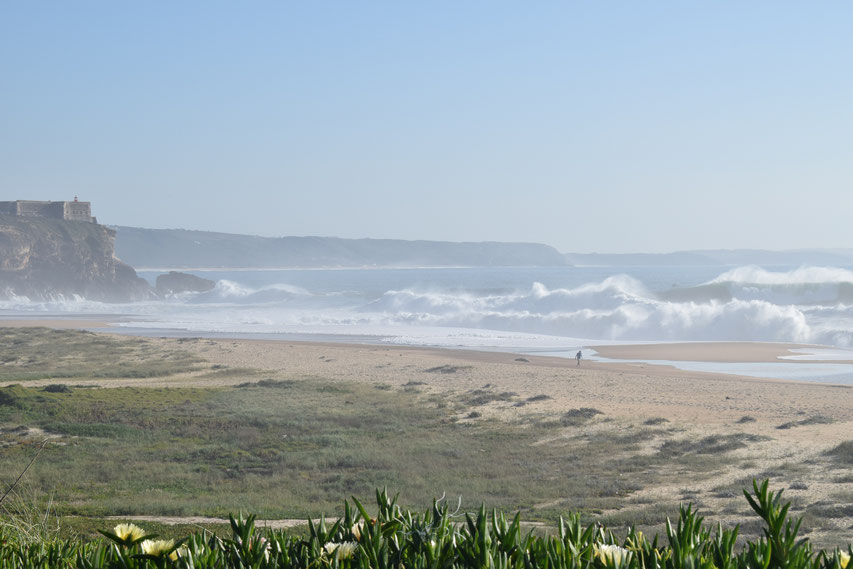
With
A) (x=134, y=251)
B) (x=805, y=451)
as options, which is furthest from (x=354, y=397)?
(x=134, y=251)

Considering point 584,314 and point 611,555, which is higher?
point 611,555

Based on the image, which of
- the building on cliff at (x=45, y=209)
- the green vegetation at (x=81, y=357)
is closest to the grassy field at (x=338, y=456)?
the green vegetation at (x=81, y=357)

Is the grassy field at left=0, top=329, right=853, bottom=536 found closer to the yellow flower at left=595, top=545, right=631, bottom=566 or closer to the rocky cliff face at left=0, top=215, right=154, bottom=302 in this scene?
the yellow flower at left=595, top=545, right=631, bottom=566

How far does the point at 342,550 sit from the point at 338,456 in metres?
10.6

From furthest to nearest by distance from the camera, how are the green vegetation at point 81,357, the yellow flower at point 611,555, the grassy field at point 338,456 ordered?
the green vegetation at point 81,357 → the grassy field at point 338,456 → the yellow flower at point 611,555

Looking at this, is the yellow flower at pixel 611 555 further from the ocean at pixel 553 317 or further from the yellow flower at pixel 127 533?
the ocean at pixel 553 317

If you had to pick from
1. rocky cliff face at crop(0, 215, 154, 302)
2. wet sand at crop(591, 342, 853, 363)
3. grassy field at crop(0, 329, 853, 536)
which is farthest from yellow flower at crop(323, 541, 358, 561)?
rocky cliff face at crop(0, 215, 154, 302)

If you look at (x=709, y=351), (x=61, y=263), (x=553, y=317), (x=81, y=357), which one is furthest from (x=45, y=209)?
(x=709, y=351)

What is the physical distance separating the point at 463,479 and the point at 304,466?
2462 millimetres

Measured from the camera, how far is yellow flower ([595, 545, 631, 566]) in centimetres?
184

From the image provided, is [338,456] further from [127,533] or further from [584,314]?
[584,314]

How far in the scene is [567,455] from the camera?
41.8 ft

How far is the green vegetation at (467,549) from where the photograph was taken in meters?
1.88

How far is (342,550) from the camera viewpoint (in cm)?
202
